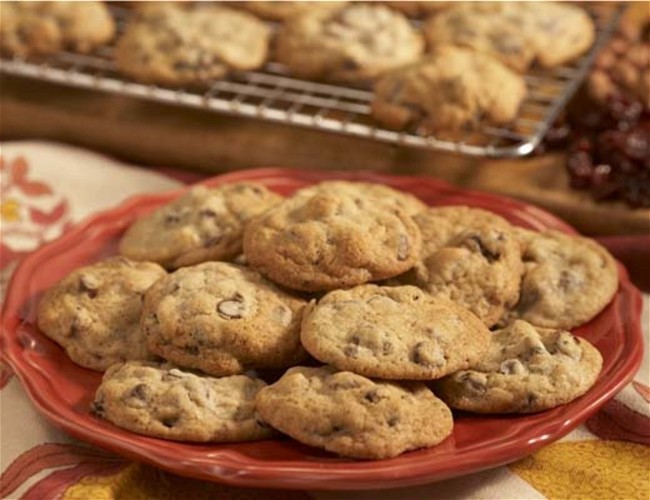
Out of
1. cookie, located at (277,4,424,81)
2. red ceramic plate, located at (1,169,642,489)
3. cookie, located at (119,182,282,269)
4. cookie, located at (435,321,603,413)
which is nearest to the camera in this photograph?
red ceramic plate, located at (1,169,642,489)

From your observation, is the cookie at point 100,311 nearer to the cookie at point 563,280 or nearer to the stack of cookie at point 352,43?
the cookie at point 563,280

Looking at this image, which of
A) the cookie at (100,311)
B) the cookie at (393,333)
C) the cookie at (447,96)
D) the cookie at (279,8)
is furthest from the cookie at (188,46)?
the cookie at (393,333)

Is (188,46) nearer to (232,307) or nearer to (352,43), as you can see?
(352,43)

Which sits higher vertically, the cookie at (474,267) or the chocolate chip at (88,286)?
the cookie at (474,267)

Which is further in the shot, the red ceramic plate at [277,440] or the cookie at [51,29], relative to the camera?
the cookie at [51,29]

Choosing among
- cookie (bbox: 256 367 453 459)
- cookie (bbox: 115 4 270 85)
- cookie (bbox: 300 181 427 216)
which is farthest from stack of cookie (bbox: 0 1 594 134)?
cookie (bbox: 256 367 453 459)

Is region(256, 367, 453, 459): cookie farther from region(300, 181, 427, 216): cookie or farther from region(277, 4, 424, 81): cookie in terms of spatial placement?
region(277, 4, 424, 81): cookie

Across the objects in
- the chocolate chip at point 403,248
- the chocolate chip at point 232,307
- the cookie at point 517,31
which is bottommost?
the chocolate chip at point 232,307

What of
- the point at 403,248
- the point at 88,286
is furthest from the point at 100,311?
the point at 403,248
